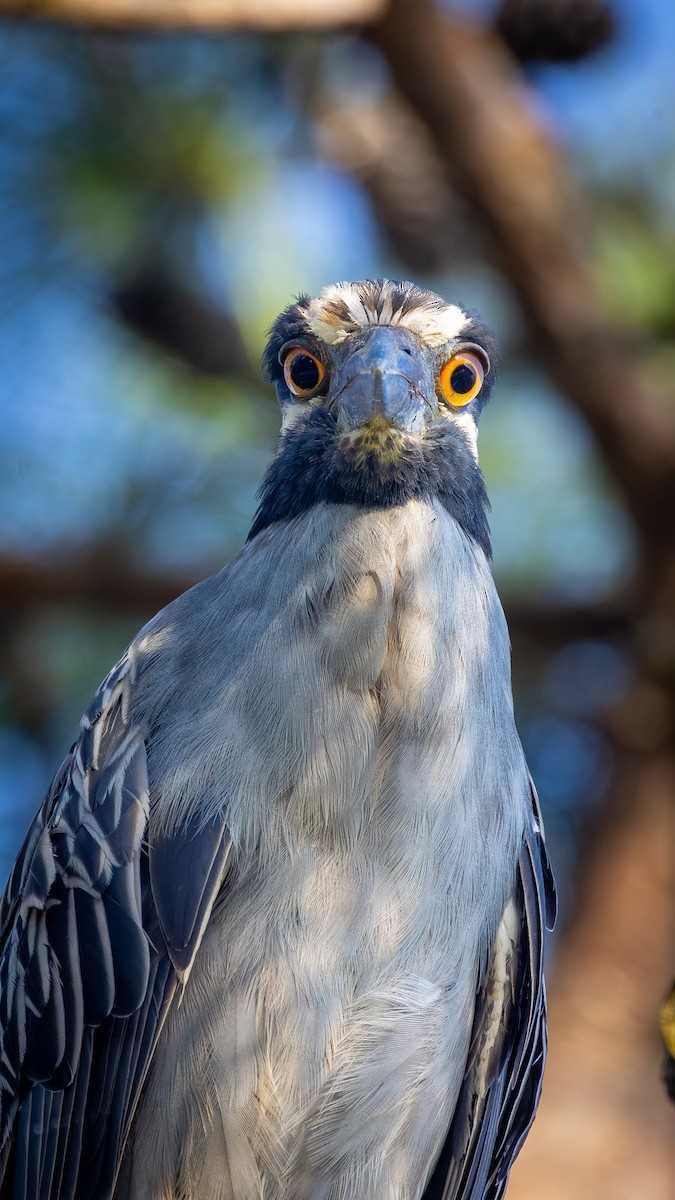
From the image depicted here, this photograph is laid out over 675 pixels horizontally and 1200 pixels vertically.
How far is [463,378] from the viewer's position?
318 centimetres

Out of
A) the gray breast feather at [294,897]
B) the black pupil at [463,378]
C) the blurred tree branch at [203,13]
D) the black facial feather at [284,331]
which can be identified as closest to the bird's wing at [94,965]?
the gray breast feather at [294,897]

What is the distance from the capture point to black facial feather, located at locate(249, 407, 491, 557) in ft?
9.63

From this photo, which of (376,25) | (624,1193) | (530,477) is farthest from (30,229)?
(624,1193)

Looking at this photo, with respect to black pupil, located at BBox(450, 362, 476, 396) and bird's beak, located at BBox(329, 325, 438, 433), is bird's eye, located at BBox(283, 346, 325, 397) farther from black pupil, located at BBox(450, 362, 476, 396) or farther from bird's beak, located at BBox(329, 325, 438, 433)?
black pupil, located at BBox(450, 362, 476, 396)

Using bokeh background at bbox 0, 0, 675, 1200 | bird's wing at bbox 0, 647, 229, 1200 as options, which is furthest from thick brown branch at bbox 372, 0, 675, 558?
bird's wing at bbox 0, 647, 229, 1200

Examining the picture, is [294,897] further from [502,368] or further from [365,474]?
[502,368]

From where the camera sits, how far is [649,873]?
5746mm

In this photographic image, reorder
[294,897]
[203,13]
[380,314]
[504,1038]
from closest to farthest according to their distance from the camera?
[294,897] → [504,1038] → [380,314] → [203,13]

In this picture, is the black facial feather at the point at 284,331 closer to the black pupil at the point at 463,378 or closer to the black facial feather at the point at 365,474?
the black facial feather at the point at 365,474

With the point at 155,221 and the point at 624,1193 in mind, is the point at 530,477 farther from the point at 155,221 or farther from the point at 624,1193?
the point at 624,1193

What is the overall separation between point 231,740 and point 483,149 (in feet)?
9.69

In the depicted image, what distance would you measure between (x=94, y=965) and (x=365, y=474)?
4.07 ft

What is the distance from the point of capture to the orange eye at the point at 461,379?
10.3 feet

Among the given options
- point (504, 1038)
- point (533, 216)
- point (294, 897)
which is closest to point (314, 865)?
point (294, 897)
